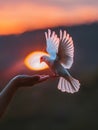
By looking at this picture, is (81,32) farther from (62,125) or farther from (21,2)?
(62,125)

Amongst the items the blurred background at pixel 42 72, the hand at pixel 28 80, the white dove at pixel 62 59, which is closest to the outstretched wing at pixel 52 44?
the white dove at pixel 62 59

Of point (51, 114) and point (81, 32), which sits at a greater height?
point (81, 32)

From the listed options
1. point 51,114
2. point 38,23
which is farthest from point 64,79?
point 51,114

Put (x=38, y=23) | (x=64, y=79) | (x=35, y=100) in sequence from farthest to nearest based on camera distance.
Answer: (x=35, y=100) < (x=38, y=23) < (x=64, y=79)

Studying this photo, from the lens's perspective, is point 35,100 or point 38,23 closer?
point 38,23

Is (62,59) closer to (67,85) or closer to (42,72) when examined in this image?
(67,85)

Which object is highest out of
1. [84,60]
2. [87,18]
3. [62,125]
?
[87,18]

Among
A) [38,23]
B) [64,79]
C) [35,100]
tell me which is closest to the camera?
[64,79]
